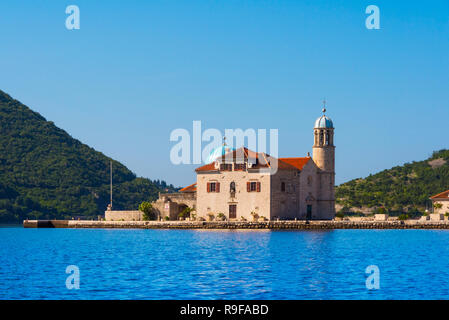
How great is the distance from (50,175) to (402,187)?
62951mm

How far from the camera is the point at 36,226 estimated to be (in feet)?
301

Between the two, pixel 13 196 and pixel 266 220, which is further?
pixel 13 196

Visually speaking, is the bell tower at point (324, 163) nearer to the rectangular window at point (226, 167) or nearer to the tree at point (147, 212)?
the rectangular window at point (226, 167)

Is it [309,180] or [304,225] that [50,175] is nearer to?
[309,180]

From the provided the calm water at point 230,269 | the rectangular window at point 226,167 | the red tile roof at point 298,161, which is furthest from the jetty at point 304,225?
the calm water at point 230,269

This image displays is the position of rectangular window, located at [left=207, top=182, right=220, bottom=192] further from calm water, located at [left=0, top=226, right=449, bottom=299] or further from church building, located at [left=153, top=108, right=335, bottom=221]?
calm water, located at [left=0, top=226, right=449, bottom=299]

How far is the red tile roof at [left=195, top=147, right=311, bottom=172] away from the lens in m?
74.0

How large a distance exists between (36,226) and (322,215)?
37.4 m

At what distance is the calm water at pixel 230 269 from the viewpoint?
87.6 feet

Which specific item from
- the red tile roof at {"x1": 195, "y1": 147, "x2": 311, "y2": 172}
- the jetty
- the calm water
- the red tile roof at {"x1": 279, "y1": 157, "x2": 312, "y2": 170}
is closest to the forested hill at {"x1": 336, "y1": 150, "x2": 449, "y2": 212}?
the jetty

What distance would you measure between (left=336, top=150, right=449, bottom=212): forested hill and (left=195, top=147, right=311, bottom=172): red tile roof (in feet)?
151

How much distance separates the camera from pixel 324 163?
7838 centimetres
